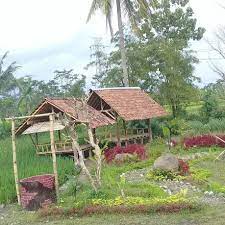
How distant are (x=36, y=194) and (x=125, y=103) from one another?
35.5 feet

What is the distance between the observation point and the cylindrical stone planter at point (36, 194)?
36.9 ft

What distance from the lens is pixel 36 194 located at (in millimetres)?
11250

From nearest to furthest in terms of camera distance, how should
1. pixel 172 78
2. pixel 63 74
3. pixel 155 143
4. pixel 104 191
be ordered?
pixel 104 191
pixel 155 143
pixel 172 78
pixel 63 74

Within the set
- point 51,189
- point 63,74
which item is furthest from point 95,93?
point 63,74

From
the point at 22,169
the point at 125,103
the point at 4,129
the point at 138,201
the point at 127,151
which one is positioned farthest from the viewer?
the point at 4,129

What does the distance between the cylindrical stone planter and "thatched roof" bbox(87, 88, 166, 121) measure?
9124 mm

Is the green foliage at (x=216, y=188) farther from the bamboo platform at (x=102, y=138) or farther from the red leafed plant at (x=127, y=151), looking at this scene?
the bamboo platform at (x=102, y=138)

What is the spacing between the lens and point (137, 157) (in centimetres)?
1736

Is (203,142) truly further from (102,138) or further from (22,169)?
(22,169)

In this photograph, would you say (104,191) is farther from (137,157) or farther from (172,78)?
(172,78)

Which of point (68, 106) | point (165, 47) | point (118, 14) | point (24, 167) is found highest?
point (118, 14)

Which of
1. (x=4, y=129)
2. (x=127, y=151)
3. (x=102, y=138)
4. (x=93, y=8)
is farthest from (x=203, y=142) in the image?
(x=4, y=129)

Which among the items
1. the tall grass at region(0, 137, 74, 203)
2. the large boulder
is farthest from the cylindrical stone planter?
the large boulder

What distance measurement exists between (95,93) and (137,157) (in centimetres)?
442
